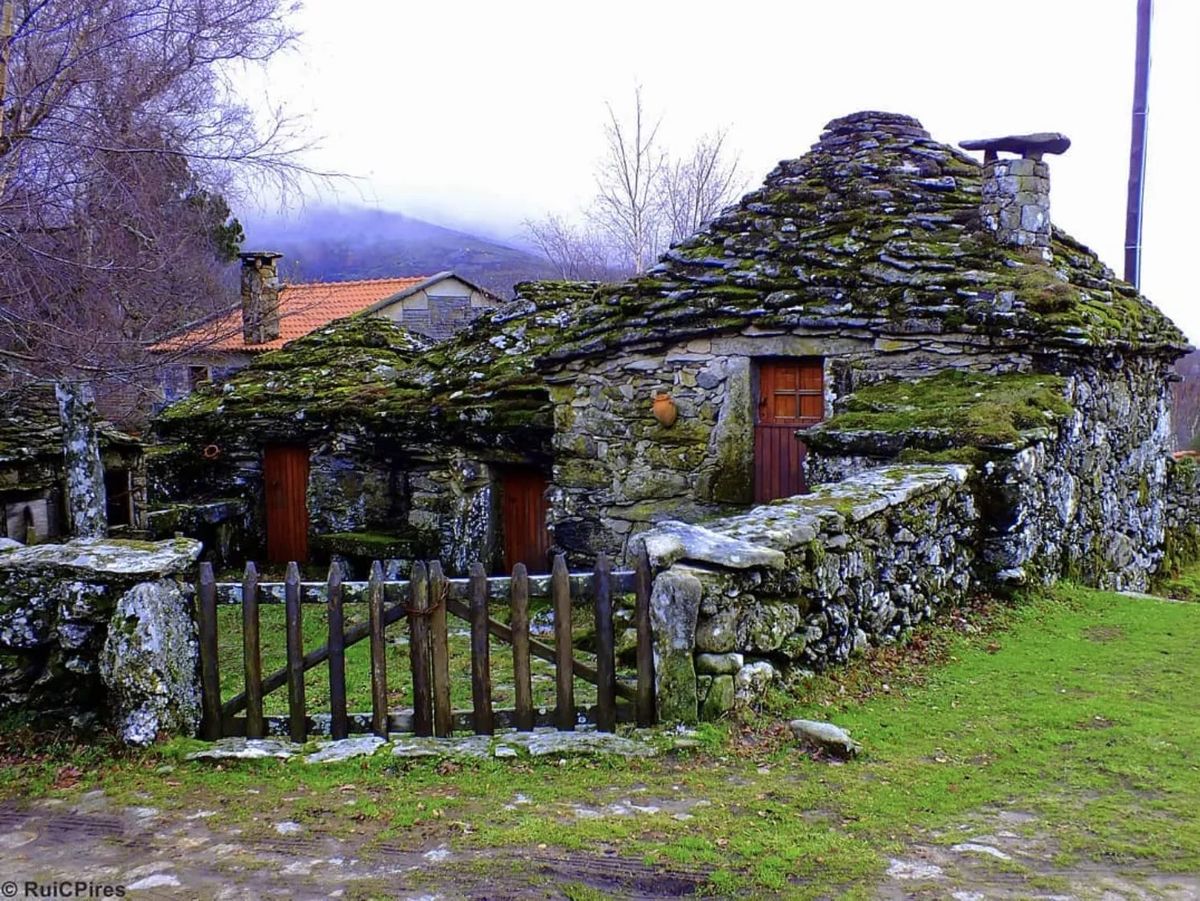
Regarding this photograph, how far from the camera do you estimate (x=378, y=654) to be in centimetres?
472

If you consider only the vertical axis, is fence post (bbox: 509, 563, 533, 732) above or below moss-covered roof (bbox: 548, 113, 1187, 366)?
below

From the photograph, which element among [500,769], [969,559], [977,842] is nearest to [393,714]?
[500,769]

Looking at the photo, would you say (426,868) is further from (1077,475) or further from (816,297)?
(1077,475)

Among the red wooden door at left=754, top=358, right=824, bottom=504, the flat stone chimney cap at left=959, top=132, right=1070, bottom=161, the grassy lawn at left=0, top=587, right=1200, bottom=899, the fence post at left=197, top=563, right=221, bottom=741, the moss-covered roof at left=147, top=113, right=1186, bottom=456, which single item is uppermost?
the flat stone chimney cap at left=959, top=132, right=1070, bottom=161

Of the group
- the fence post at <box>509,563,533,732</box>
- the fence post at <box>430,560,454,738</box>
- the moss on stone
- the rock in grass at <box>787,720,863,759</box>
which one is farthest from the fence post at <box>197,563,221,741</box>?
the moss on stone

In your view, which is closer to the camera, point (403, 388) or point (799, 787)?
point (799, 787)

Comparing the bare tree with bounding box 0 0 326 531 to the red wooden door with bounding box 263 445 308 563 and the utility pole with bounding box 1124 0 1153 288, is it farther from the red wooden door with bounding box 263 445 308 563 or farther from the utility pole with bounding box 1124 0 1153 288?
the utility pole with bounding box 1124 0 1153 288

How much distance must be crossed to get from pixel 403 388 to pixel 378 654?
28.8 ft

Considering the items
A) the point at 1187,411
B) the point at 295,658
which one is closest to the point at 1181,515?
the point at 295,658

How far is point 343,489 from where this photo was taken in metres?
13.2

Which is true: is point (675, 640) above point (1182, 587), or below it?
above

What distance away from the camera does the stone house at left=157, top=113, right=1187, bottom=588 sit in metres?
8.45

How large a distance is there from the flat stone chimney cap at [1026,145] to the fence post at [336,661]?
8119 mm

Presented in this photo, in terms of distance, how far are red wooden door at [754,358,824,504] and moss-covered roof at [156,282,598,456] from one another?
2.51 metres
